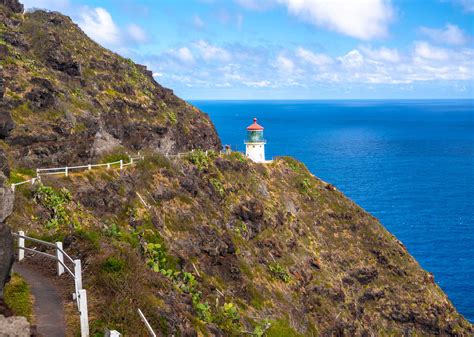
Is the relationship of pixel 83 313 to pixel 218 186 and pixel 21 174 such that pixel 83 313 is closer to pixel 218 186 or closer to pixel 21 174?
pixel 21 174

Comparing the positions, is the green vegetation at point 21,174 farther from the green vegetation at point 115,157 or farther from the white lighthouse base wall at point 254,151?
the white lighthouse base wall at point 254,151

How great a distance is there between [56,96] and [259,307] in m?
26.1

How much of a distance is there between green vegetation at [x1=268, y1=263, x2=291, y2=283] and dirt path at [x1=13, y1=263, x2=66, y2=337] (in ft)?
117

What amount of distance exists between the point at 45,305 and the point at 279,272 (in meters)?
38.6

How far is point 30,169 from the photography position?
120 feet

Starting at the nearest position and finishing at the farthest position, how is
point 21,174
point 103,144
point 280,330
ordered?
point 21,174
point 280,330
point 103,144

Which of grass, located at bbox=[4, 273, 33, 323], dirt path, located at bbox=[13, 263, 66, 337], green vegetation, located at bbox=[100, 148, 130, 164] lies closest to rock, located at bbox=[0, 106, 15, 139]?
dirt path, located at bbox=[13, 263, 66, 337]

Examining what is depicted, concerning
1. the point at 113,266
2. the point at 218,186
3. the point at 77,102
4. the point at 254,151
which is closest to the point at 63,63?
the point at 77,102

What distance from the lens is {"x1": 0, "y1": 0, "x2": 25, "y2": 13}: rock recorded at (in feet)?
201

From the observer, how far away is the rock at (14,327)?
11812 mm

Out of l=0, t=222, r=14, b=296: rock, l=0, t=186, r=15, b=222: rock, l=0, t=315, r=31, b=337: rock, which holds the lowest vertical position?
l=0, t=315, r=31, b=337: rock

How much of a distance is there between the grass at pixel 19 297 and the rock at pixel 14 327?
1.83 metres

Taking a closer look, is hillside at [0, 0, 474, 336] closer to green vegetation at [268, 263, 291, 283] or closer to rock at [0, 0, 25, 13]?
green vegetation at [268, 263, 291, 283]

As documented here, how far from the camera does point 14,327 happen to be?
1194 centimetres
